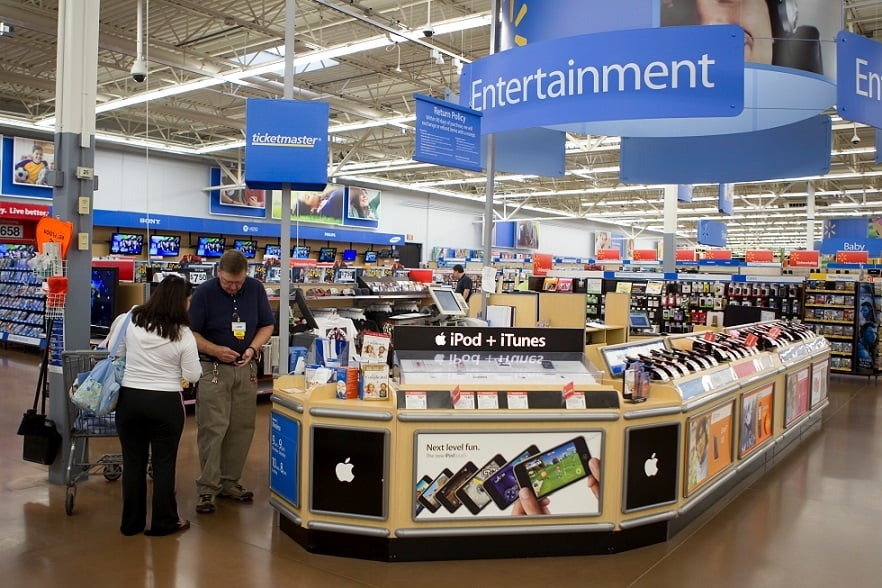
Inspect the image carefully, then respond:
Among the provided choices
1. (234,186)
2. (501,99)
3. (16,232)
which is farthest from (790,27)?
(234,186)

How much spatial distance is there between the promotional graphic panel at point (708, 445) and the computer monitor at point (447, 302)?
305cm

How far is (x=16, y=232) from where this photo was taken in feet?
47.3

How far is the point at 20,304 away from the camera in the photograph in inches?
490

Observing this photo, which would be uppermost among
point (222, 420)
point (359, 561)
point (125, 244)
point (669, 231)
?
point (669, 231)

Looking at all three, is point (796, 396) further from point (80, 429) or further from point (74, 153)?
point (74, 153)

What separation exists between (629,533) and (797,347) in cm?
380

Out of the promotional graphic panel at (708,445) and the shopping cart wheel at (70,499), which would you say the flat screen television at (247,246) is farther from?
the promotional graphic panel at (708,445)

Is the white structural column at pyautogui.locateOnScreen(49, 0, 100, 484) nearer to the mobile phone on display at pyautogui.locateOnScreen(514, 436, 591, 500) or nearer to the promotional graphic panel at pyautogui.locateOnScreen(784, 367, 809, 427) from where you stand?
the mobile phone on display at pyautogui.locateOnScreen(514, 436, 591, 500)

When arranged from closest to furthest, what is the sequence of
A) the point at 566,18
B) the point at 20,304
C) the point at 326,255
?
the point at 566,18, the point at 20,304, the point at 326,255

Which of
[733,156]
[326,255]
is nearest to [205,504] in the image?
[733,156]

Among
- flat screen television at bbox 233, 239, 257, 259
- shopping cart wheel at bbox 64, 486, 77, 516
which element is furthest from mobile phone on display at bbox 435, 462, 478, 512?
flat screen television at bbox 233, 239, 257, 259

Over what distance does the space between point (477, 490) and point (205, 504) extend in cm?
179

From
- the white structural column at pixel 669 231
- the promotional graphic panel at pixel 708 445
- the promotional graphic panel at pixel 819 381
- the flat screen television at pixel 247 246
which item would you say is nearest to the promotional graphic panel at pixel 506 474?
the promotional graphic panel at pixel 708 445

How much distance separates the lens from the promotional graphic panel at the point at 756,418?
502 cm
